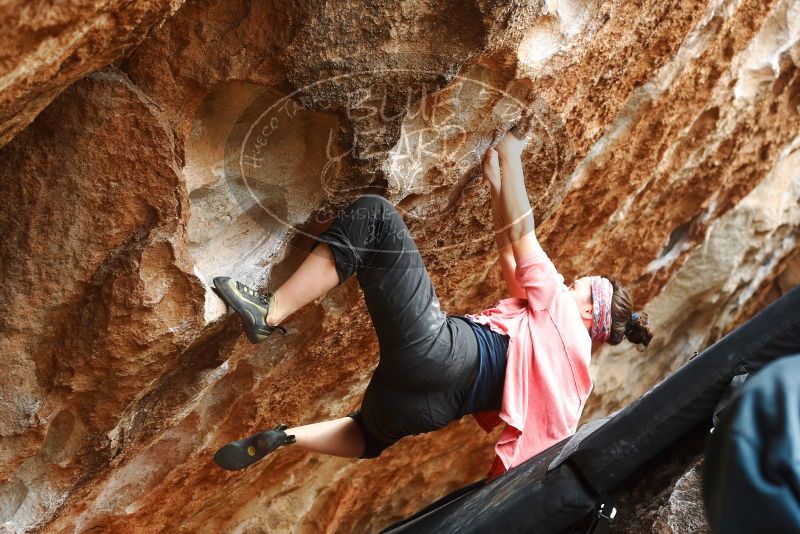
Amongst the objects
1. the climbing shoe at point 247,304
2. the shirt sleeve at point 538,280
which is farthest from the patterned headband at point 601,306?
the climbing shoe at point 247,304

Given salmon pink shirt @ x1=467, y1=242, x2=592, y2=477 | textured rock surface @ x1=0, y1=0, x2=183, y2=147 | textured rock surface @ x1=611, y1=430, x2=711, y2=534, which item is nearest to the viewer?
textured rock surface @ x1=0, y1=0, x2=183, y2=147

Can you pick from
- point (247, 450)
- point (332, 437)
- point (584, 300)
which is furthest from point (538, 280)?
point (247, 450)

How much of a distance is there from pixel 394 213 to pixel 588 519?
92 centimetres

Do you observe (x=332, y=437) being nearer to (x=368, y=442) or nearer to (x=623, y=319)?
(x=368, y=442)

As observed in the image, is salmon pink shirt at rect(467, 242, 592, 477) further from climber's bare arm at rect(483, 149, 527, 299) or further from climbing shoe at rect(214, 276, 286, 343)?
climbing shoe at rect(214, 276, 286, 343)

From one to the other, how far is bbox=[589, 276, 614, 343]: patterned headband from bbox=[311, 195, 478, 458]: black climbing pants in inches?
15.9

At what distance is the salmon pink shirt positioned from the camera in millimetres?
2402

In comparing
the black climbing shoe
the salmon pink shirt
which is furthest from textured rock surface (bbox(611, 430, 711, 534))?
the black climbing shoe

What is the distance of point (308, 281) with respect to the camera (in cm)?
220

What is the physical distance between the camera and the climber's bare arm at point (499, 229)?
96.7 inches

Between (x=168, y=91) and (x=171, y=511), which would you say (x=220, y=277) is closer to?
(x=168, y=91)

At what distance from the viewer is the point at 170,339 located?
2180 mm

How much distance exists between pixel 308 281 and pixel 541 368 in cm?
73

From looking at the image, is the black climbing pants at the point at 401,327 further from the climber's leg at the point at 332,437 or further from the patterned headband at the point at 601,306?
the patterned headband at the point at 601,306
